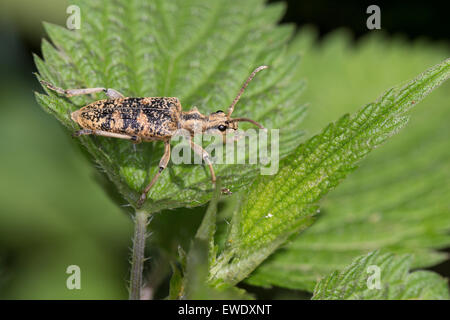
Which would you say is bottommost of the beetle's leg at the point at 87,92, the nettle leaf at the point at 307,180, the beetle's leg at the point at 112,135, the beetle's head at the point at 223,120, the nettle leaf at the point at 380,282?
the nettle leaf at the point at 380,282

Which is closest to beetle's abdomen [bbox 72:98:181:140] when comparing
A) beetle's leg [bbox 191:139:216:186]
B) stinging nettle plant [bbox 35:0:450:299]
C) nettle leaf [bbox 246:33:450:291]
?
stinging nettle plant [bbox 35:0:450:299]

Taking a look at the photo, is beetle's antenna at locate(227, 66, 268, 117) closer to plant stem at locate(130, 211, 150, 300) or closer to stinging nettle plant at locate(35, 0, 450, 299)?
stinging nettle plant at locate(35, 0, 450, 299)

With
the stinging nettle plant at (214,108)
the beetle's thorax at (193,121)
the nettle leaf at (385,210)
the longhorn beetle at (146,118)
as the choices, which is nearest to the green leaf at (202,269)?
the stinging nettle plant at (214,108)

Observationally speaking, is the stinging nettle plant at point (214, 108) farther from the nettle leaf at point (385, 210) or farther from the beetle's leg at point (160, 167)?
the nettle leaf at point (385, 210)
